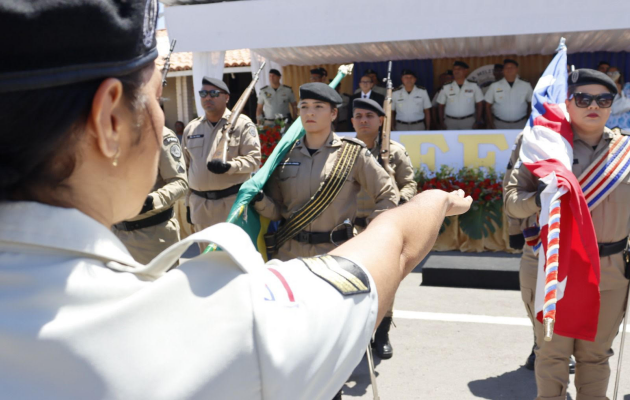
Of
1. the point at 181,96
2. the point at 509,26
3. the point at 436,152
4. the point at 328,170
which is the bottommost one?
the point at 181,96

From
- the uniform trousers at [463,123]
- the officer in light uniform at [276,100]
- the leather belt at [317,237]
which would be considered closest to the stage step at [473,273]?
the leather belt at [317,237]

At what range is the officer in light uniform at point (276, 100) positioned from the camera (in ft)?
40.2

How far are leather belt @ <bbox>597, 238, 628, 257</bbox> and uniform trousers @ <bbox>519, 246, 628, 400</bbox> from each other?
202 millimetres

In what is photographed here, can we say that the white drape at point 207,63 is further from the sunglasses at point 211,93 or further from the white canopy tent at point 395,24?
the sunglasses at point 211,93

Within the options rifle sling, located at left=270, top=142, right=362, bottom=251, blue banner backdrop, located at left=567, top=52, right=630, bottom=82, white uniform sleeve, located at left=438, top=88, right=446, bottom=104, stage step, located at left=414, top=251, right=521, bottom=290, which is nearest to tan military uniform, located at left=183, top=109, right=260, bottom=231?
rifle sling, located at left=270, top=142, right=362, bottom=251

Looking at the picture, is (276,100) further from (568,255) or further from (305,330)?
(305,330)

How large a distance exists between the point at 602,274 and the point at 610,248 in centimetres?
15

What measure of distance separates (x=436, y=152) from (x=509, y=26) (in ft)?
6.70

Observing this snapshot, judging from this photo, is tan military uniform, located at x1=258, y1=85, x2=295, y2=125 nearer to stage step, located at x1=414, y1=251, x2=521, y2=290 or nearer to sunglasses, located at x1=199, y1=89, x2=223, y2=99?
sunglasses, located at x1=199, y1=89, x2=223, y2=99

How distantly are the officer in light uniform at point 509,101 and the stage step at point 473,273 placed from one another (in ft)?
14.9

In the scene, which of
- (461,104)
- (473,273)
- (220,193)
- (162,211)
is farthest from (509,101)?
(162,211)

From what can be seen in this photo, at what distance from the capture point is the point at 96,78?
0.60m

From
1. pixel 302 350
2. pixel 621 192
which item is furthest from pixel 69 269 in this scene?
pixel 621 192

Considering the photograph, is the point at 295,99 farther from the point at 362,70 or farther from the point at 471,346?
the point at 471,346
